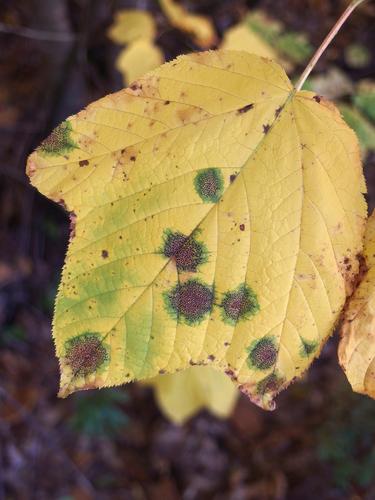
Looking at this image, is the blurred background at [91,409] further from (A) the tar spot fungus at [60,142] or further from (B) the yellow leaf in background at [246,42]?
(A) the tar spot fungus at [60,142]

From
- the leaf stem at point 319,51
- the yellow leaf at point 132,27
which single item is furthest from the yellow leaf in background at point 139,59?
the leaf stem at point 319,51

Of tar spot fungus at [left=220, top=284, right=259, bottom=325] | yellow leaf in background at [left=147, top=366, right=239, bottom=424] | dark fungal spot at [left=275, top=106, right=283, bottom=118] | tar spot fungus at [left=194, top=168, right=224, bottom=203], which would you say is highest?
dark fungal spot at [left=275, top=106, right=283, bottom=118]

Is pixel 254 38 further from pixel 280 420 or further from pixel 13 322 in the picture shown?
pixel 280 420

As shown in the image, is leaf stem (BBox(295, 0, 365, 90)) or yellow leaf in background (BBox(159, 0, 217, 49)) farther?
yellow leaf in background (BBox(159, 0, 217, 49))

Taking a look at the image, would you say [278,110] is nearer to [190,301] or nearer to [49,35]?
[190,301]

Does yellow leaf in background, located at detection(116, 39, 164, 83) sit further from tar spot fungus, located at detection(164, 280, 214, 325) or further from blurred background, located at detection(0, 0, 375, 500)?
tar spot fungus, located at detection(164, 280, 214, 325)

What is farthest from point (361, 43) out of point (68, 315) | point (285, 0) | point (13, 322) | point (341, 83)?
point (68, 315)

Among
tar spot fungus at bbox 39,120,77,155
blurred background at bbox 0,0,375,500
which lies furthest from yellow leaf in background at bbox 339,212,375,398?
blurred background at bbox 0,0,375,500
